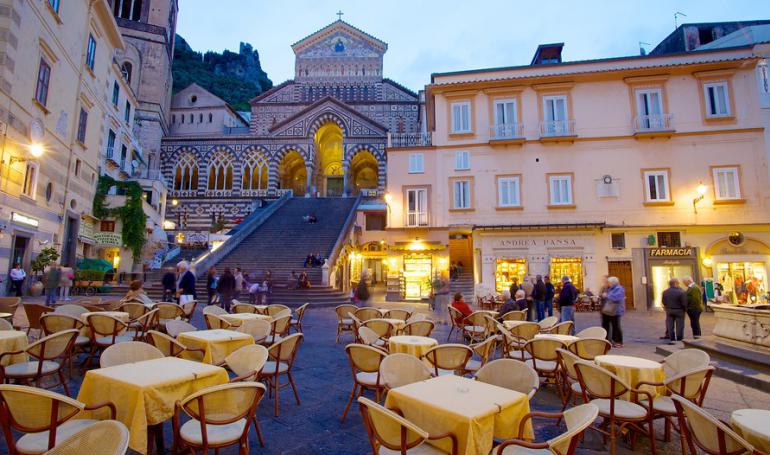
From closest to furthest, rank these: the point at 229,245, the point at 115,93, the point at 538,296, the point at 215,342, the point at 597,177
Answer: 1. the point at 215,342
2. the point at 538,296
3. the point at 597,177
4. the point at 229,245
5. the point at 115,93

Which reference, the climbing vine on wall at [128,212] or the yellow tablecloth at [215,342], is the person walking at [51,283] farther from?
the climbing vine on wall at [128,212]

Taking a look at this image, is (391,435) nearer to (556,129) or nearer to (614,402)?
(614,402)

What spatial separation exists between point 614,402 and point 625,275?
15.1 meters

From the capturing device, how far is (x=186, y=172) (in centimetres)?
3591

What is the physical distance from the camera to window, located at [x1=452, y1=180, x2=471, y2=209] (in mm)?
18219

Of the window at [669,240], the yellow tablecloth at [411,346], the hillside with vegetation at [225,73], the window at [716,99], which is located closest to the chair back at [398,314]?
the yellow tablecloth at [411,346]

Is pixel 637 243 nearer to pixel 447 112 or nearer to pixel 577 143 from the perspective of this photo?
pixel 577 143

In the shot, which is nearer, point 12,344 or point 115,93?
point 12,344

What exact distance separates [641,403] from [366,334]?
343cm

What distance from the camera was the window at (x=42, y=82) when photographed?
13.0 m

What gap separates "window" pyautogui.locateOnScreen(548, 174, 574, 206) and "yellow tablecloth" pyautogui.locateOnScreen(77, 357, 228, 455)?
16.8 m

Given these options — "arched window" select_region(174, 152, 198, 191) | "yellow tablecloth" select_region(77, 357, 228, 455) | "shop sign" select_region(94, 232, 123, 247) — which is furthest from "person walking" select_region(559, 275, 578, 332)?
"arched window" select_region(174, 152, 198, 191)

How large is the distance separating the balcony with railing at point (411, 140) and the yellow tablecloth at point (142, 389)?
16.9 metres

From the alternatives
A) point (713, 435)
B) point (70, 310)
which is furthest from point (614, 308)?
point (70, 310)
